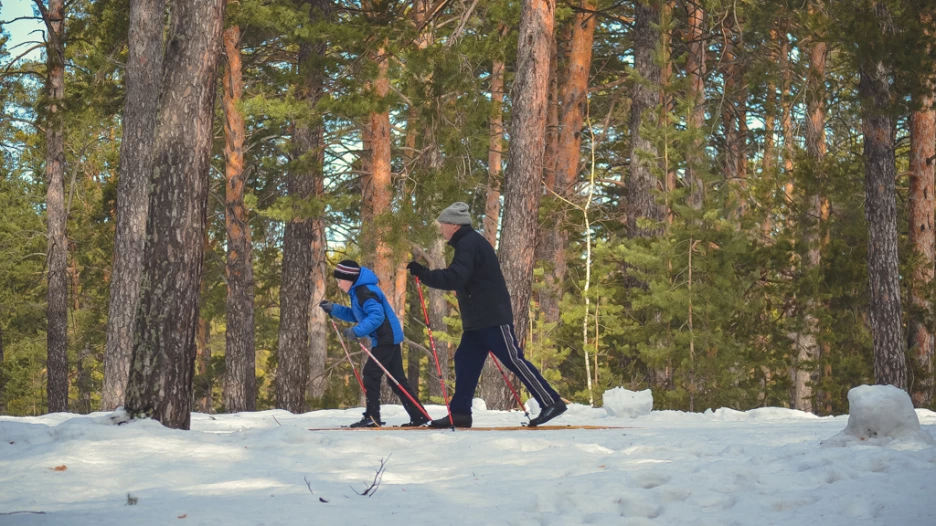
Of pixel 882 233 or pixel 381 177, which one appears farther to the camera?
pixel 381 177

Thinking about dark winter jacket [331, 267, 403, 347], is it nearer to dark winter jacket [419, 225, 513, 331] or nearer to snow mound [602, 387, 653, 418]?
dark winter jacket [419, 225, 513, 331]

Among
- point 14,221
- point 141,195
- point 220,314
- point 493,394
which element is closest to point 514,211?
point 493,394

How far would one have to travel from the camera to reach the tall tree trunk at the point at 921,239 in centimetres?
1587

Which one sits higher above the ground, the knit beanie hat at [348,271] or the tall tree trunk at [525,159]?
the tall tree trunk at [525,159]

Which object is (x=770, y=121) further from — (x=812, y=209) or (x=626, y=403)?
(x=626, y=403)

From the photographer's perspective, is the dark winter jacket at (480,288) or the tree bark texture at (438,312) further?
the tree bark texture at (438,312)

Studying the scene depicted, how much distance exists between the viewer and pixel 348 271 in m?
8.43

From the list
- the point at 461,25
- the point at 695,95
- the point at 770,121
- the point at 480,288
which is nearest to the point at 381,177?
the point at 461,25

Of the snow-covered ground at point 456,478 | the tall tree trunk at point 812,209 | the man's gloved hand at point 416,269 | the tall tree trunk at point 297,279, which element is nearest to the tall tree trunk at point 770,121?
the tall tree trunk at point 812,209

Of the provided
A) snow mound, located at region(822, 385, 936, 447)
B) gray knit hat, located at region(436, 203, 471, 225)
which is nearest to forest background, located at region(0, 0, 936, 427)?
gray knit hat, located at region(436, 203, 471, 225)

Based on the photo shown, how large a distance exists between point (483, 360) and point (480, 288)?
66 cm

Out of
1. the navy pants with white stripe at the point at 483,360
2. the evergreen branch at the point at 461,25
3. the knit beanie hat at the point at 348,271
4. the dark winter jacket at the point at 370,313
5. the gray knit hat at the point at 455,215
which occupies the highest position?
the evergreen branch at the point at 461,25

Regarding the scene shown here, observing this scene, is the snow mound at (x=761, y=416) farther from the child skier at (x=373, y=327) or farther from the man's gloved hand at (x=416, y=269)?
the man's gloved hand at (x=416, y=269)

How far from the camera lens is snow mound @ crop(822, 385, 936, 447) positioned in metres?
5.89
